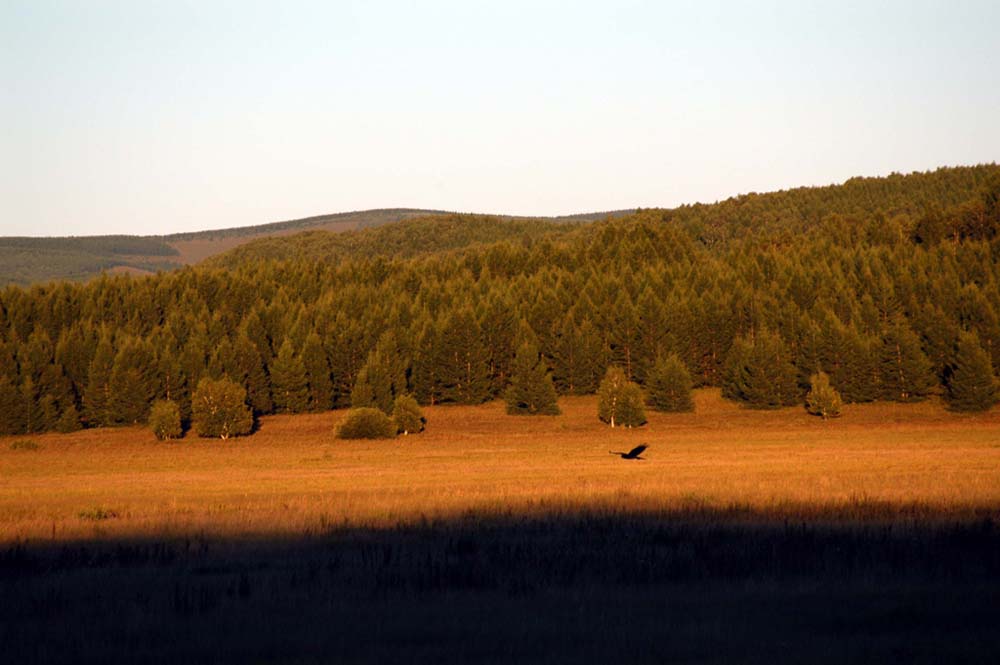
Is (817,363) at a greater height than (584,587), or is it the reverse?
(584,587)

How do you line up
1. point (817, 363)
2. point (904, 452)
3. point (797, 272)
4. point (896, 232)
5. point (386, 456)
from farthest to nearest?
point (896, 232), point (797, 272), point (817, 363), point (386, 456), point (904, 452)

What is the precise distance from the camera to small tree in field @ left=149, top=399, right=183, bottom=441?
88000 millimetres

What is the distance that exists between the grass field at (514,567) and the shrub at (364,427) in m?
41.2

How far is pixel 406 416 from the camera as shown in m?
88.8

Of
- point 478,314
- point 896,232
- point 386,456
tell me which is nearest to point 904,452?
point 386,456

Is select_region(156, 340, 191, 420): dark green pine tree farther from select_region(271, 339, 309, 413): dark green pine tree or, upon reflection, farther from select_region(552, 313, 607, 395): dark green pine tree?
select_region(552, 313, 607, 395): dark green pine tree

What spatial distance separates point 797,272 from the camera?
128250 mm

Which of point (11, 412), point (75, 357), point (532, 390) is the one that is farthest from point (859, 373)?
point (11, 412)

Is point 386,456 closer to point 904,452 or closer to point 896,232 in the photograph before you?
point 904,452

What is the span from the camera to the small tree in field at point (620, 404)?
8975cm

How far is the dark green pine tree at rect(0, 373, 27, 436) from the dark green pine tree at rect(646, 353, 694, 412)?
183 feet

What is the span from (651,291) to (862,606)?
349ft

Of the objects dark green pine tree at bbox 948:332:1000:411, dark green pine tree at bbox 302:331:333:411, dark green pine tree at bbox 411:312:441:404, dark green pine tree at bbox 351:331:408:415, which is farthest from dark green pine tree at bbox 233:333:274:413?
dark green pine tree at bbox 948:332:1000:411

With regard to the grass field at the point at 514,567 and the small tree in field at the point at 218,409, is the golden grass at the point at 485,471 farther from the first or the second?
the small tree in field at the point at 218,409
